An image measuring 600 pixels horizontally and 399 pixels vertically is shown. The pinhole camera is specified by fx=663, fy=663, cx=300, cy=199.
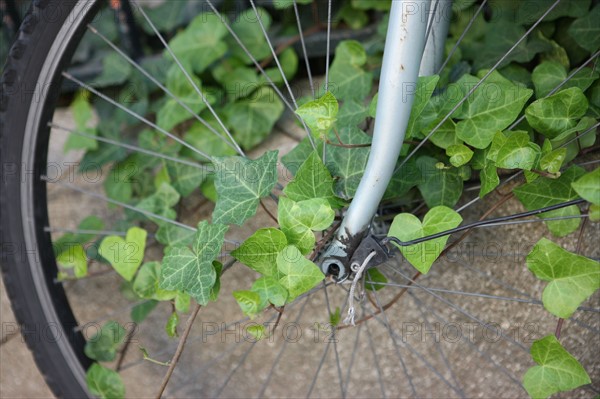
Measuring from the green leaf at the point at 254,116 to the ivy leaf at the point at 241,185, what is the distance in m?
0.41

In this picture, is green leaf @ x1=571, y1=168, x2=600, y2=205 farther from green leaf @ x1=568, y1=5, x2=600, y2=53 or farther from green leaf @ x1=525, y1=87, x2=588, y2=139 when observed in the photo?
green leaf @ x1=568, y1=5, x2=600, y2=53

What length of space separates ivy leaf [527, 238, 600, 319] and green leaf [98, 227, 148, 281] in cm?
67

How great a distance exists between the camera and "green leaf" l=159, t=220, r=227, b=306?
104 centimetres

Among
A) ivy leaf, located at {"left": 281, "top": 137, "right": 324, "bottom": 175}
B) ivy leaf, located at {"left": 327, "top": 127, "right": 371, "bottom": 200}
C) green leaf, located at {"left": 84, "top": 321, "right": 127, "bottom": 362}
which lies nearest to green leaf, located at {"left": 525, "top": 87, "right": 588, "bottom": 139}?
ivy leaf, located at {"left": 327, "top": 127, "right": 371, "bottom": 200}

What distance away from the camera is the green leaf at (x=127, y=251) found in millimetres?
1199

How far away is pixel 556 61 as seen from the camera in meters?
1.26

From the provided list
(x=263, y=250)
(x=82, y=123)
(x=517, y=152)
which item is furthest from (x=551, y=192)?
(x=82, y=123)

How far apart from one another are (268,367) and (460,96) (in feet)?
2.30

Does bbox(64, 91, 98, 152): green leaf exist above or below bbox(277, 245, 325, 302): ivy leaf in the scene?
above

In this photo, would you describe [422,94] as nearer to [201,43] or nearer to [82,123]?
[201,43]

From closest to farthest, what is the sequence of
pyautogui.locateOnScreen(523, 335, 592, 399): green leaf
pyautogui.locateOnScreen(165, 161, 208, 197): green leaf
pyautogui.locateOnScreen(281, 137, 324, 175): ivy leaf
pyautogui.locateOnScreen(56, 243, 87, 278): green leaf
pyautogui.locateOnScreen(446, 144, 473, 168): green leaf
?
pyautogui.locateOnScreen(523, 335, 592, 399): green leaf → pyautogui.locateOnScreen(446, 144, 473, 168): green leaf → pyautogui.locateOnScreen(281, 137, 324, 175): ivy leaf → pyautogui.locateOnScreen(56, 243, 87, 278): green leaf → pyautogui.locateOnScreen(165, 161, 208, 197): green leaf

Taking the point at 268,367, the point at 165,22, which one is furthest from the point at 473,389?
the point at 165,22

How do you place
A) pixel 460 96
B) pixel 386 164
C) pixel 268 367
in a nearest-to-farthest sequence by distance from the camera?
pixel 386 164 → pixel 460 96 → pixel 268 367

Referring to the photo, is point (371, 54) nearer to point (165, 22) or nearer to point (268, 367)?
point (165, 22)
